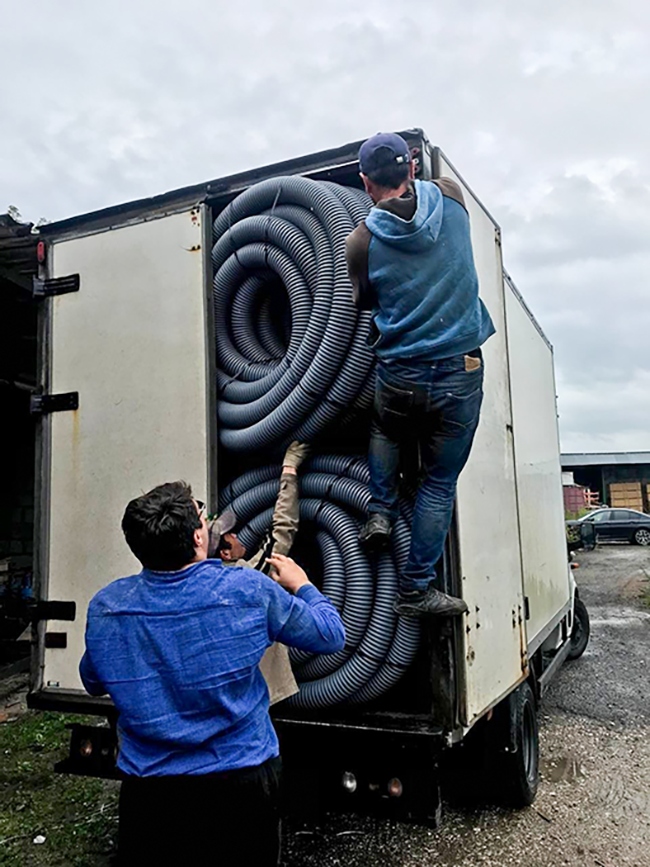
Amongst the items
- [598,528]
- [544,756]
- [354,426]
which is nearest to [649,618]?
[544,756]

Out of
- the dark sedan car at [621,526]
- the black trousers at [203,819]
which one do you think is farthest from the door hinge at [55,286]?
the dark sedan car at [621,526]

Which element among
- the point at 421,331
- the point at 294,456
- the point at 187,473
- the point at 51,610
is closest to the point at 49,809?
the point at 51,610

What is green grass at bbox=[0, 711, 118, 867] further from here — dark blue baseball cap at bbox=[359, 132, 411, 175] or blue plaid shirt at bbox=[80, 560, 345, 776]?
dark blue baseball cap at bbox=[359, 132, 411, 175]

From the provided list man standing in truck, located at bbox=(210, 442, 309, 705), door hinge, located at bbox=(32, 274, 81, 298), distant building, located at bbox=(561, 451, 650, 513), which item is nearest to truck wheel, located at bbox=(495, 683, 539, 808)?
man standing in truck, located at bbox=(210, 442, 309, 705)

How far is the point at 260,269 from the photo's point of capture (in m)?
3.32

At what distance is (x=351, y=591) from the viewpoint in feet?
9.21

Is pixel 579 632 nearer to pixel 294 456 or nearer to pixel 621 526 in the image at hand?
pixel 294 456

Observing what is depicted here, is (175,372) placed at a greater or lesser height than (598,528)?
greater

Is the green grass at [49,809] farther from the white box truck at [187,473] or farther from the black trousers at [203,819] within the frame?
the black trousers at [203,819]

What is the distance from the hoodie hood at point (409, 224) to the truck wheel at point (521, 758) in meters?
2.20

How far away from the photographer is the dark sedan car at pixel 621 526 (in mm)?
22016

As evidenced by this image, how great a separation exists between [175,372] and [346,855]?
233 cm

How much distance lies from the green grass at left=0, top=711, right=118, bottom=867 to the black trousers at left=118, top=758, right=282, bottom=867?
187cm

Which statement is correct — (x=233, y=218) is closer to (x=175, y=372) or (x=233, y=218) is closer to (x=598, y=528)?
(x=175, y=372)
